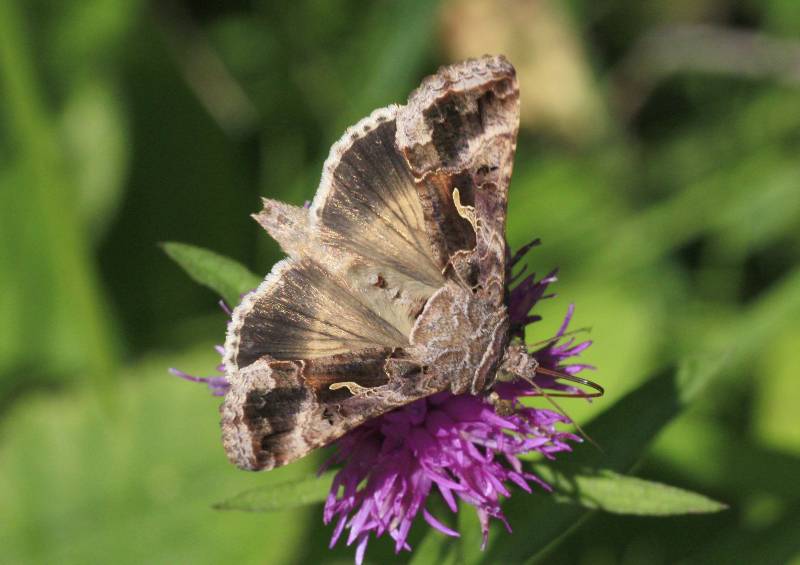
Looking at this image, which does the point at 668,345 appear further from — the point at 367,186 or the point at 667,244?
the point at 367,186

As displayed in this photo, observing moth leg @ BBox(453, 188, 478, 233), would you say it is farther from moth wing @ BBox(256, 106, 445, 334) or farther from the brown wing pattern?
moth wing @ BBox(256, 106, 445, 334)

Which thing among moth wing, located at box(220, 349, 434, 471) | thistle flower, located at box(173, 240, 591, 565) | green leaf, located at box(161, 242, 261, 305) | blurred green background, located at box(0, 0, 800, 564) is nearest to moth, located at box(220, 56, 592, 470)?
moth wing, located at box(220, 349, 434, 471)

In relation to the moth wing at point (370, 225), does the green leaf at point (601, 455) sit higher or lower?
lower

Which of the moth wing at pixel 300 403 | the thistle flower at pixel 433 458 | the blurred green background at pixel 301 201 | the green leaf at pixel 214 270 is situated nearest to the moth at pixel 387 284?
the moth wing at pixel 300 403

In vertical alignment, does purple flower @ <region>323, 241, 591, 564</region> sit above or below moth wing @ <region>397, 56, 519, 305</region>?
below

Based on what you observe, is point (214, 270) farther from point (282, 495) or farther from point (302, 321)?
point (282, 495)

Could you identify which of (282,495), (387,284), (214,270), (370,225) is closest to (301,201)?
(214,270)

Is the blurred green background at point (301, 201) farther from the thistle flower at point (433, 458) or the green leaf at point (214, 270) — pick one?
the green leaf at point (214, 270)
